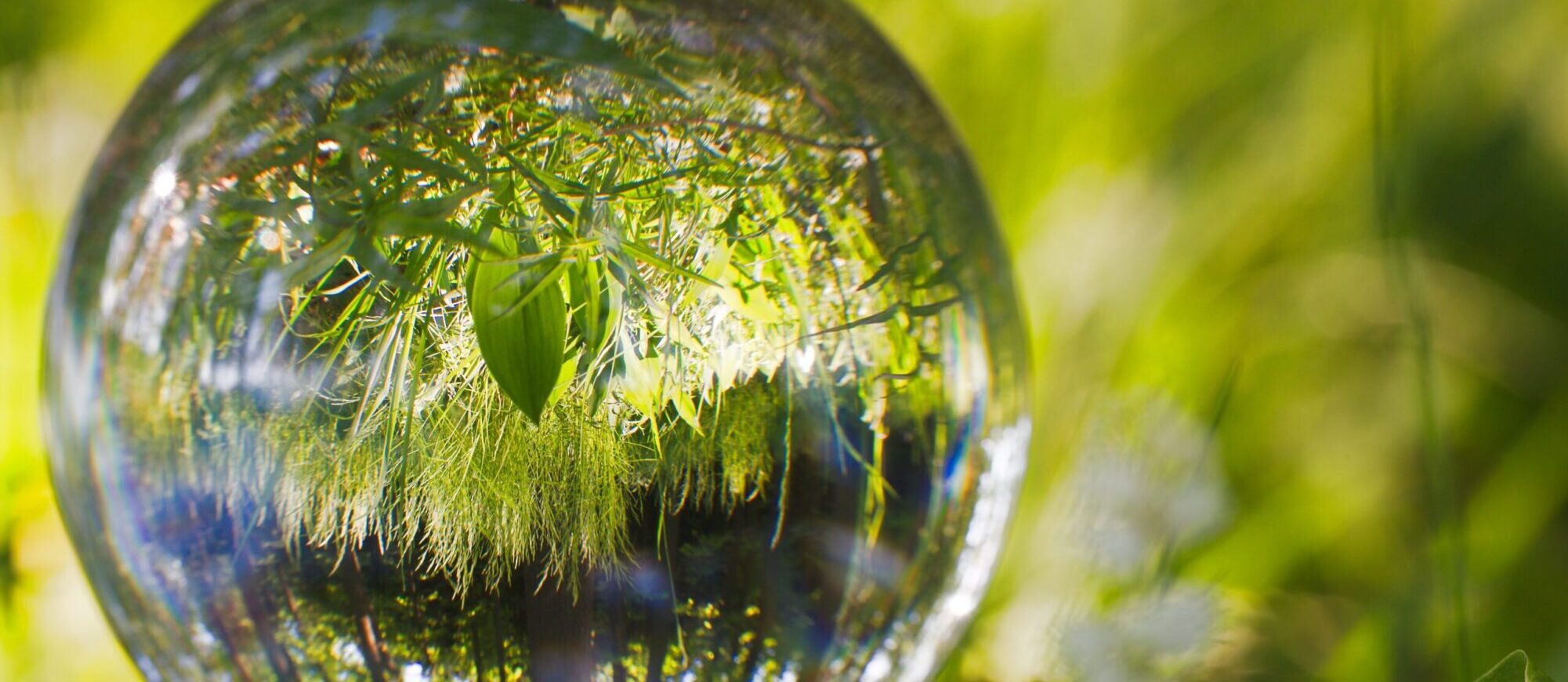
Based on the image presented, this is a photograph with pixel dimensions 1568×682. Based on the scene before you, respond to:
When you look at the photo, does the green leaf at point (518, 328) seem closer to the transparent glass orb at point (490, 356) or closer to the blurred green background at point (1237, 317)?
the transparent glass orb at point (490, 356)

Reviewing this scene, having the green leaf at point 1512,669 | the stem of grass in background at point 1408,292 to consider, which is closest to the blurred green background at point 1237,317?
the stem of grass in background at point 1408,292

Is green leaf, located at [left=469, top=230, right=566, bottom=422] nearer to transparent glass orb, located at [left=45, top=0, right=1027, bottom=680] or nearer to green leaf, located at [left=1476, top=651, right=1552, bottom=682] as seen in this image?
transparent glass orb, located at [left=45, top=0, right=1027, bottom=680]

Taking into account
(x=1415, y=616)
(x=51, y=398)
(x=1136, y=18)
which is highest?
(x=1136, y=18)

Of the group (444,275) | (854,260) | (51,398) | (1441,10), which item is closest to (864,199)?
(854,260)

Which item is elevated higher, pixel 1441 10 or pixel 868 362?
pixel 1441 10

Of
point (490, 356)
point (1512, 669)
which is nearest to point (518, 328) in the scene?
point (490, 356)

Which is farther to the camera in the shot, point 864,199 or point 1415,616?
point 1415,616

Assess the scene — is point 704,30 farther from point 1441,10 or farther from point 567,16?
point 1441,10
